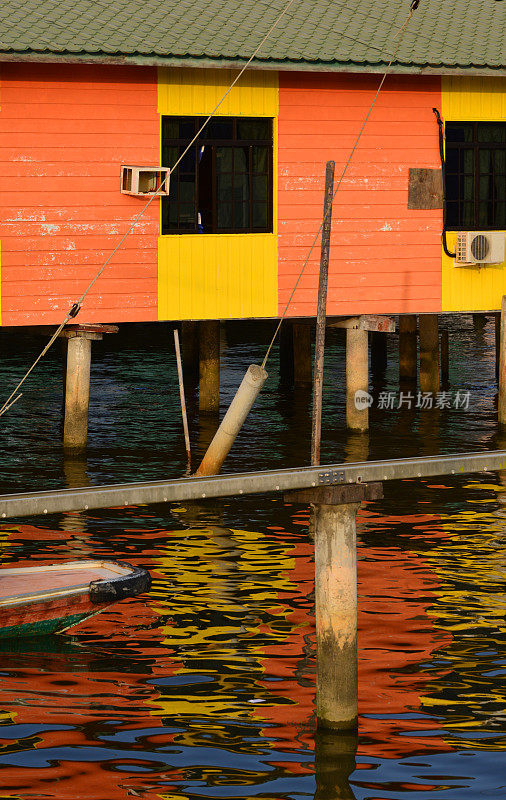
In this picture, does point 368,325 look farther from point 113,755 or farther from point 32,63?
point 113,755

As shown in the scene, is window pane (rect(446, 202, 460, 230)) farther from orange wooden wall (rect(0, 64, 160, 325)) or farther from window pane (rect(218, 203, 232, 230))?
orange wooden wall (rect(0, 64, 160, 325))

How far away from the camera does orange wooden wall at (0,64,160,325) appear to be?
19.2 metres

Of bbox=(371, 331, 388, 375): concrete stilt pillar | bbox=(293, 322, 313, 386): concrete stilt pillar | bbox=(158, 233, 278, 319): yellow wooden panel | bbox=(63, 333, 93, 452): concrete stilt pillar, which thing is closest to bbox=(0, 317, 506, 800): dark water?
bbox=(63, 333, 93, 452): concrete stilt pillar

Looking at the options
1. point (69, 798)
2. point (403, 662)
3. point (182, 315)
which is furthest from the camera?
point (182, 315)

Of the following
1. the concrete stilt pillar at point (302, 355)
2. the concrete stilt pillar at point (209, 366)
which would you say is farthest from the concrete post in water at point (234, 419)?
the concrete stilt pillar at point (302, 355)

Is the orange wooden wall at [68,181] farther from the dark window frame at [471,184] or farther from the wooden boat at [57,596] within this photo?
the wooden boat at [57,596]

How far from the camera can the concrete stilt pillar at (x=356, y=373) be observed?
21922mm

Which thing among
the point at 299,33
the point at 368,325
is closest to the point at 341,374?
the point at 368,325

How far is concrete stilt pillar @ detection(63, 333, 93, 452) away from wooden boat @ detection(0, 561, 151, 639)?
295 inches

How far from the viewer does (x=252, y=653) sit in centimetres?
1211

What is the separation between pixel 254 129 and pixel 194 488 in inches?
450

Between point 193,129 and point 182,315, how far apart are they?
2.49m

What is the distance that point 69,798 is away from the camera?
9414mm

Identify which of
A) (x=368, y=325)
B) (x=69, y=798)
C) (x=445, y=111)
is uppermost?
(x=445, y=111)
